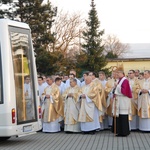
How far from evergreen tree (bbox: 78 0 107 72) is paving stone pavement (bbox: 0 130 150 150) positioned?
96.8 ft

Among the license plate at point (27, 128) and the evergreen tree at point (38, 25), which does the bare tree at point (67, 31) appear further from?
the license plate at point (27, 128)

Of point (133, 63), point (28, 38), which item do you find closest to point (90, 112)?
point (28, 38)

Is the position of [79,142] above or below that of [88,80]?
below

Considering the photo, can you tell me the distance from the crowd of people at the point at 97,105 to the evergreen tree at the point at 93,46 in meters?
28.2

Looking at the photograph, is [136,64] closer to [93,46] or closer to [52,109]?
[93,46]

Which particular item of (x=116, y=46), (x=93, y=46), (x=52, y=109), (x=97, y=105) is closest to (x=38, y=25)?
(x=93, y=46)

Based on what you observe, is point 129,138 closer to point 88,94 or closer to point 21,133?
point 88,94

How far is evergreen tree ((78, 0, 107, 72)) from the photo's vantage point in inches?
1689

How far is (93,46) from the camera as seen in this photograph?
43625 millimetres

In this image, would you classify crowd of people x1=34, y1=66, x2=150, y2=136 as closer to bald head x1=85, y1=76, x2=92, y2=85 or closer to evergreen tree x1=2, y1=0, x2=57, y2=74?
bald head x1=85, y1=76, x2=92, y2=85

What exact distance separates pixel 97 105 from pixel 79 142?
2.13m

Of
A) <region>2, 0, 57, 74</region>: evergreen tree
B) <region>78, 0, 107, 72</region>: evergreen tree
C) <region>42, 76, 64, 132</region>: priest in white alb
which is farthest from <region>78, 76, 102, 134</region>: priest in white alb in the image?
<region>78, 0, 107, 72</region>: evergreen tree

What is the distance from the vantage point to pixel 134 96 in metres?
14.1

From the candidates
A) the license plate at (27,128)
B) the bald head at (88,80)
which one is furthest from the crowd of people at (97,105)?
the license plate at (27,128)
